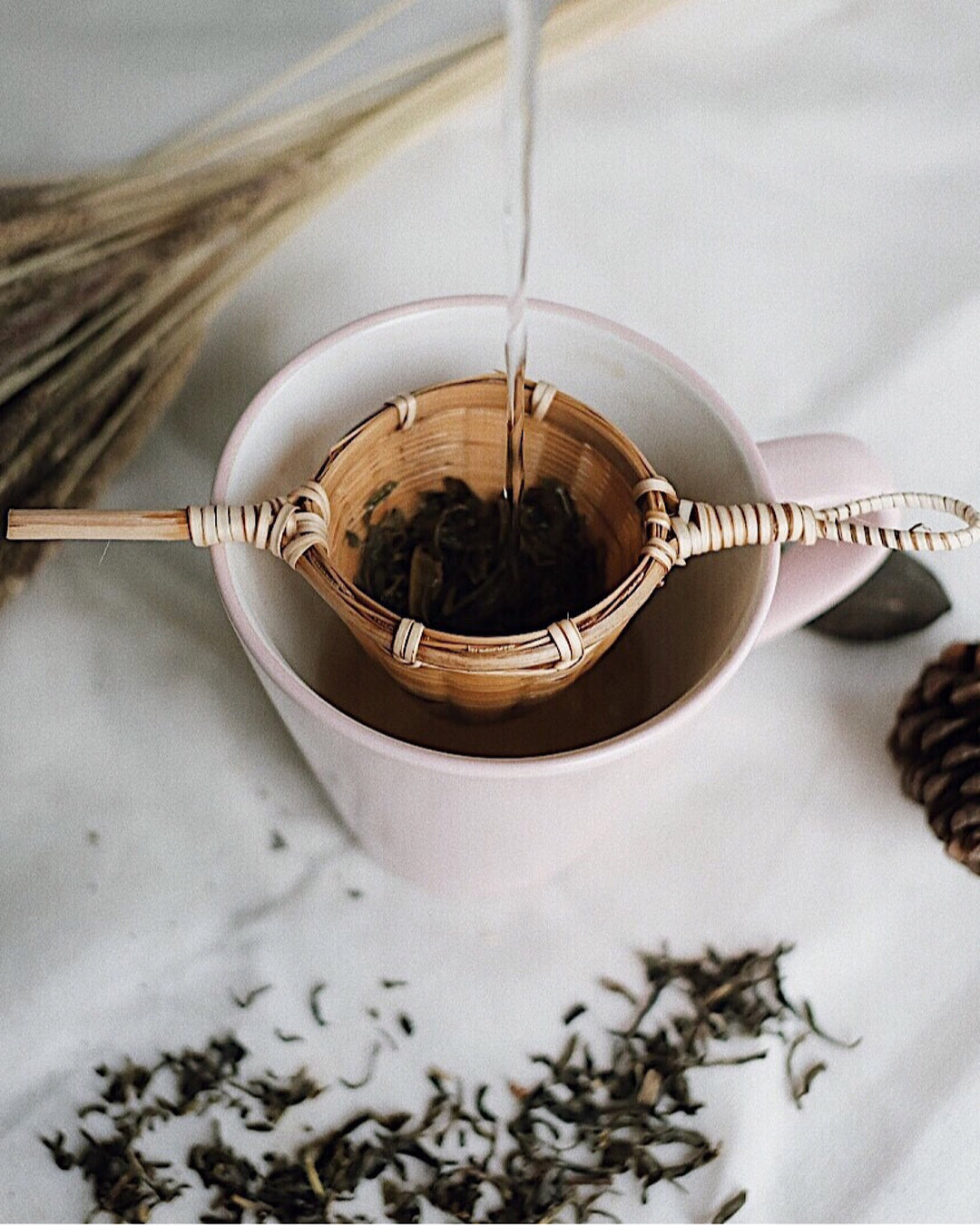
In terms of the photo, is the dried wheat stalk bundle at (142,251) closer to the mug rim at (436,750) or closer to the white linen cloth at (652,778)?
the white linen cloth at (652,778)

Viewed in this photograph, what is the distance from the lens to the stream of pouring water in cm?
43

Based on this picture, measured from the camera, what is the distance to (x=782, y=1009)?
23.4 inches

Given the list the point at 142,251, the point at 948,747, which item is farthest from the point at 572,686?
the point at 142,251

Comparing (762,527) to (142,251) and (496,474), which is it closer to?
(496,474)

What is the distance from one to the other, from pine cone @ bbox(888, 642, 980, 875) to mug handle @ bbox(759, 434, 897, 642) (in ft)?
0.40

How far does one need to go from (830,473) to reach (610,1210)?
338 millimetres

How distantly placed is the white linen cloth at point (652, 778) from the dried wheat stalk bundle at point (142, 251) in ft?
0.13

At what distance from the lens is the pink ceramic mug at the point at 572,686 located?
452 millimetres

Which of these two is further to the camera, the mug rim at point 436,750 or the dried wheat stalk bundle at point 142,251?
the dried wheat stalk bundle at point 142,251

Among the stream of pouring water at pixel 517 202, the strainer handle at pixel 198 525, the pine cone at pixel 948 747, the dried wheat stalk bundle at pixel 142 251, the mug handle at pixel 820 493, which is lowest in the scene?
the pine cone at pixel 948 747

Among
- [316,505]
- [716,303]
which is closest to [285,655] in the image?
[316,505]

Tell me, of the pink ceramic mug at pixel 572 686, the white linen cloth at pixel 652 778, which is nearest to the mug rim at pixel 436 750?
the pink ceramic mug at pixel 572 686

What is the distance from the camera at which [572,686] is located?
1.90 ft

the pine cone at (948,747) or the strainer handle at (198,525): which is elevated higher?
the strainer handle at (198,525)
